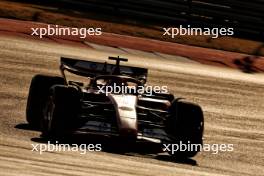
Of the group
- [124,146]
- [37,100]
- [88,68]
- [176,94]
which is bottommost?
[124,146]

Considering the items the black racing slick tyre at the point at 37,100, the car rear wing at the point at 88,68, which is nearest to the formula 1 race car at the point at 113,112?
the black racing slick tyre at the point at 37,100

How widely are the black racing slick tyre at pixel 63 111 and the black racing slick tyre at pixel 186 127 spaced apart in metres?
1.42

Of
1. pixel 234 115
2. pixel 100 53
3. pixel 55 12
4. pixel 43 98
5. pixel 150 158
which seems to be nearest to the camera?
pixel 150 158

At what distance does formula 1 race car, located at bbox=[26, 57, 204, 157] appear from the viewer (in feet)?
36.1

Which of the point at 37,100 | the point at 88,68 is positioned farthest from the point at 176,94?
the point at 37,100

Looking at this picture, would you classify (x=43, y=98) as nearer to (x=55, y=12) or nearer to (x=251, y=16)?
(x=55, y=12)

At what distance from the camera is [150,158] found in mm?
10930

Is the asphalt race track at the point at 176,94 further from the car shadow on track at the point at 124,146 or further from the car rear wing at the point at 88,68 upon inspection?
the car rear wing at the point at 88,68

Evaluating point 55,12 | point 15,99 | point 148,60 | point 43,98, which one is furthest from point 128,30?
point 43,98

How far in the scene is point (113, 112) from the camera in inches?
449

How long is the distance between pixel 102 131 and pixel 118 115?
12.2 inches

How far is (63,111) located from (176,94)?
6.41 meters

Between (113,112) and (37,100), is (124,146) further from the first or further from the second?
(37,100)

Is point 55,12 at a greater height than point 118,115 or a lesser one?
greater
